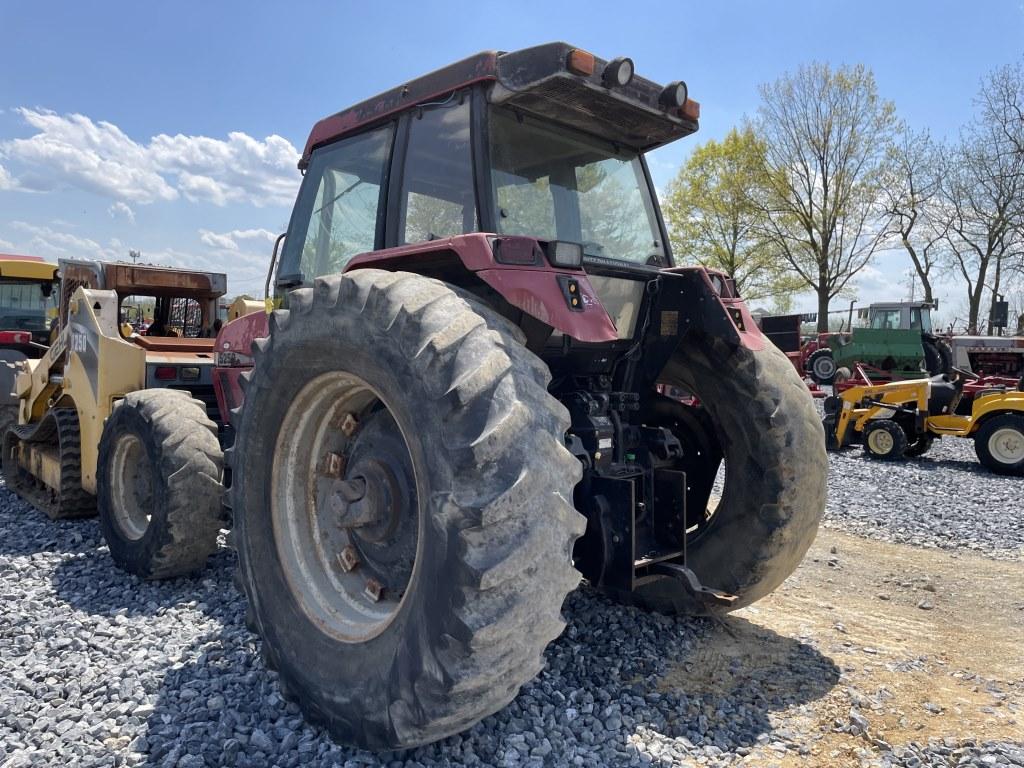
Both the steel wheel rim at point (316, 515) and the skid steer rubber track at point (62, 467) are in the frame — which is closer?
the steel wheel rim at point (316, 515)

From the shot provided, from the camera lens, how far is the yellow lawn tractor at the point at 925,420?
10172 mm

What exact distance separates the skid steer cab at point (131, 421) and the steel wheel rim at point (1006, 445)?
944 cm

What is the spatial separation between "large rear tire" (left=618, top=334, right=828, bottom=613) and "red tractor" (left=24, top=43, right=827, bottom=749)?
0.01 metres

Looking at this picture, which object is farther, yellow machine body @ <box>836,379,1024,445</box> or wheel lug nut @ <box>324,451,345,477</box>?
yellow machine body @ <box>836,379,1024,445</box>

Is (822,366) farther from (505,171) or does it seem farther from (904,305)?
(505,171)

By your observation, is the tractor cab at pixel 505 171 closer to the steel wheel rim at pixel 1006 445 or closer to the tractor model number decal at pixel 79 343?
the tractor model number decal at pixel 79 343

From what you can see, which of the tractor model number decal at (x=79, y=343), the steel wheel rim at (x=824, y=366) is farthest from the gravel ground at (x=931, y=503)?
the steel wheel rim at (x=824, y=366)

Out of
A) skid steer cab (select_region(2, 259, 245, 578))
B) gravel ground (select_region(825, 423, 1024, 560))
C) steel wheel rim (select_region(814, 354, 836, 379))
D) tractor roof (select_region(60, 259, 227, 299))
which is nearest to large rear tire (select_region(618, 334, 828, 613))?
skid steer cab (select_region(2, 259, 245, 578))

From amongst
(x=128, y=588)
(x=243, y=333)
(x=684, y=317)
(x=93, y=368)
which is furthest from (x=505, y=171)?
(x=93, y=368)

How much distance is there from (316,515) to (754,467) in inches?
81.8

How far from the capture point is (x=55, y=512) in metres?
6.15

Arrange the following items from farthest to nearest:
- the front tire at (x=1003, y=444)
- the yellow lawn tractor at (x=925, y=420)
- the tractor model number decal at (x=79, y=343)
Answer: the yellow lawn tractor at (x=925, y=420) → the front tire at (x=1003, y=444) → the tractor model number decal at (x=79, y=343)

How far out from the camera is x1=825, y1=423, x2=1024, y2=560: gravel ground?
680 cm

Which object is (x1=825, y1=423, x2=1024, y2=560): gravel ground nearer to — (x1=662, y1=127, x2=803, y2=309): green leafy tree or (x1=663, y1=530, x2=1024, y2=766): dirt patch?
(x1=663, y1=530, x2=1024, y2=766): dirt patch
